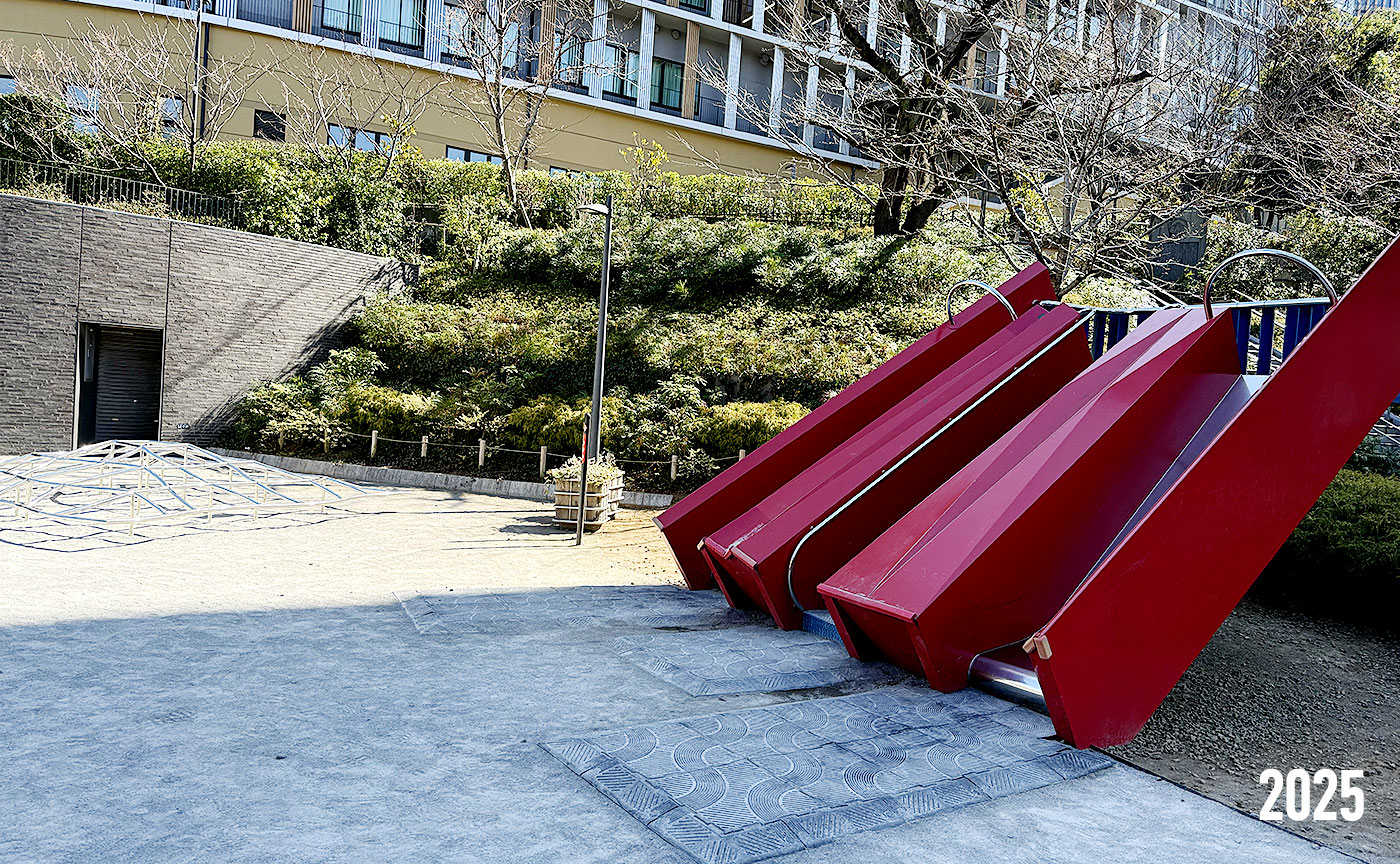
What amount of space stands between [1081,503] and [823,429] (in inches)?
139

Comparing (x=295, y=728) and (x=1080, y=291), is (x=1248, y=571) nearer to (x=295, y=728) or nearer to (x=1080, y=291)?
(x=295, y=728)

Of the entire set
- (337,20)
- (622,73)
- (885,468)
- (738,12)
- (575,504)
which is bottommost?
(575,504)

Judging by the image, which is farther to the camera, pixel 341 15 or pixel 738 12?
pixel 738 12

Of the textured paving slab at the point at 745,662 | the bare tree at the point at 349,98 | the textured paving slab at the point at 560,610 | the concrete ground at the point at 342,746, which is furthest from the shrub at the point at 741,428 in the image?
the bare tree at the point at 349,98

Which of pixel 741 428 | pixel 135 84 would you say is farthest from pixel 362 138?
pixel 741 428

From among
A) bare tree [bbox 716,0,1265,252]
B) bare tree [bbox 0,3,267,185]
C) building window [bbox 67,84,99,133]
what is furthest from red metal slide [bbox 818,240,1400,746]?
building window [bbox 67,84,99,133]

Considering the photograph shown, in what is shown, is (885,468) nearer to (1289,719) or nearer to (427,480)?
(1289,719)

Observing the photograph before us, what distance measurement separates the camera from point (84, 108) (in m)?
25.1

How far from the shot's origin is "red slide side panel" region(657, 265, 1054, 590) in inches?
373

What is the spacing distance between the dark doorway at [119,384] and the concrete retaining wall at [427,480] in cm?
172

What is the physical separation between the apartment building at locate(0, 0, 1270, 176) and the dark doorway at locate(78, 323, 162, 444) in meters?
9.84

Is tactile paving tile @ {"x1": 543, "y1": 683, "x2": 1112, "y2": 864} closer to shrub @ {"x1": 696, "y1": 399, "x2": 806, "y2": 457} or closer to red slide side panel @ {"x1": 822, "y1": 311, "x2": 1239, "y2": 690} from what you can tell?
red slide side panel @ {"x1": 822, "y1": 311, "x2": 1239, "y2": 690}

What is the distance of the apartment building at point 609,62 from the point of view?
27234 millimetres

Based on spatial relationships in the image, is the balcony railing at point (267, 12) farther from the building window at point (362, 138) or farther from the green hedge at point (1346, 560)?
the green hedge at point (1346, 560)
